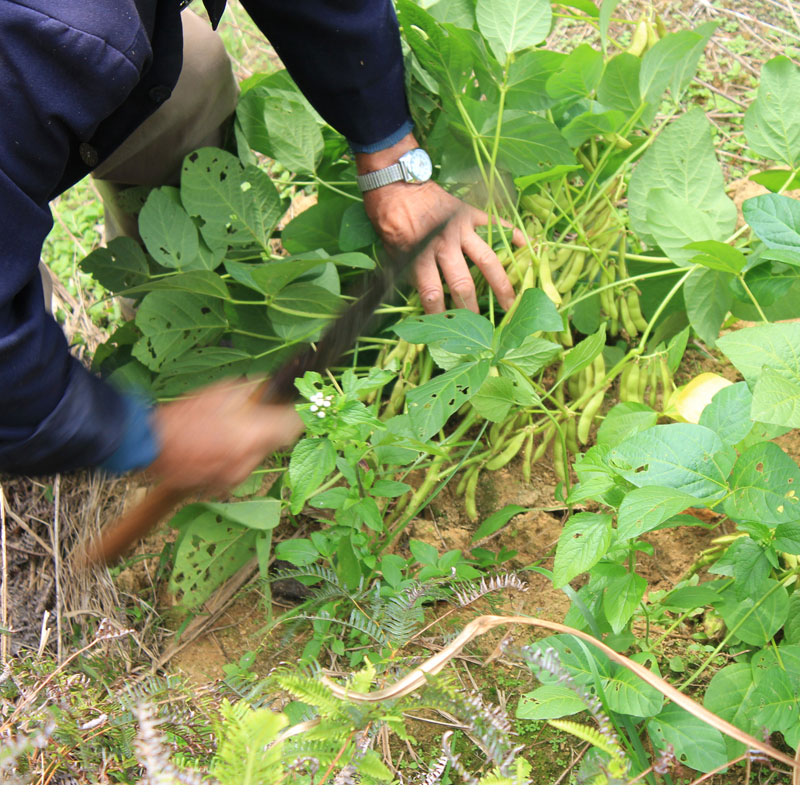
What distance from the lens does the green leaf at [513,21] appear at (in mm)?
Answer: 1216

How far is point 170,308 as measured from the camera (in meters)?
1.32

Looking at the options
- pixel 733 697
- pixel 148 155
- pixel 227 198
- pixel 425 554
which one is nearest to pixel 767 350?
pixel 733 697

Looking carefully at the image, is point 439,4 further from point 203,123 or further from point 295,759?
point 295,759

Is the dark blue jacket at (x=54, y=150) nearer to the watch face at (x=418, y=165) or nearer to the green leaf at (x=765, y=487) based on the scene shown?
the watch face at (x=418, y=165)

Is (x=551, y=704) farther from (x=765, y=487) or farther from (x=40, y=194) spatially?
(x=40, y=194)

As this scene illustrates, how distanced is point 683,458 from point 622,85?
30.4 inches

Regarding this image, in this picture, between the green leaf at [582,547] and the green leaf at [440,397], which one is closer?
the green leaf at [582,547]

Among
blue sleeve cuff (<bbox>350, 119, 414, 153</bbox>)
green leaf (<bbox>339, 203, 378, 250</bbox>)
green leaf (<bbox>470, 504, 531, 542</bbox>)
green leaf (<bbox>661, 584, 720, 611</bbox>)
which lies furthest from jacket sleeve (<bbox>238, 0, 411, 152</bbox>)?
green leaf (<bbox>661, 584, 720, 611</bbox>)

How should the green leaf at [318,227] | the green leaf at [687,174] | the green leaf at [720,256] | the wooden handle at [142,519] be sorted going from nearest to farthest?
the green leaf at [720,256]
the wooden handle at [142,519]
the green leaf at [687,174]
the green leaf at [318,227]

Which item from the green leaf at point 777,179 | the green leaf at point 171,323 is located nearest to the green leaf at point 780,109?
the green leaf at point 777,179

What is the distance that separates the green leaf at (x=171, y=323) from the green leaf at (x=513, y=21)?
25.7 inches

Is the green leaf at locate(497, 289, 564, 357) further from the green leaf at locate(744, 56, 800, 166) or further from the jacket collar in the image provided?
the jacket collar

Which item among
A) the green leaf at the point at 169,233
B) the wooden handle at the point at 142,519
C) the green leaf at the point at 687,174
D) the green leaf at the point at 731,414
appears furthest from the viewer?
the green leaf at the point at 169,233

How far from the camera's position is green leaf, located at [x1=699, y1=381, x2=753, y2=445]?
0.87 metres
